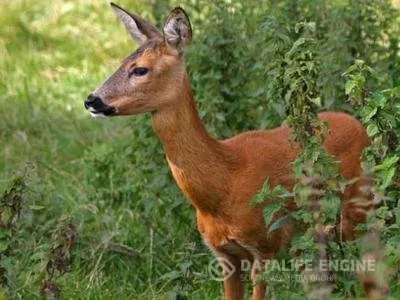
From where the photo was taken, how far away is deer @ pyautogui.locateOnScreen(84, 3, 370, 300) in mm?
6547

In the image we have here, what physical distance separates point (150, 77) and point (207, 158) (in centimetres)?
42

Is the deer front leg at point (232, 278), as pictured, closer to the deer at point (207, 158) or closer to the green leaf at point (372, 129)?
the deer at point (207, 158)

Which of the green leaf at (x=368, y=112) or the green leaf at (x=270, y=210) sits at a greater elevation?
the green leaf at (x=368, y=112)

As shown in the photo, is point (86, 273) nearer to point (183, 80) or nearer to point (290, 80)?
point (183, 80)

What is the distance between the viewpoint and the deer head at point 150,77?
655 cm

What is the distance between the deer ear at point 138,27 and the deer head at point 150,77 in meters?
0.04

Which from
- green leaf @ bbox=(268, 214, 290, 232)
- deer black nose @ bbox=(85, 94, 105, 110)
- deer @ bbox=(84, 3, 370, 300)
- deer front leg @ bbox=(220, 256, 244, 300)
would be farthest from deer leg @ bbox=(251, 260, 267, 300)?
deer black nose @ bbox=(85, 94, 105, 110)

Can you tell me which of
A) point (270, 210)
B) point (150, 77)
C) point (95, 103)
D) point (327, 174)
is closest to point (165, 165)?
point (150, 77)

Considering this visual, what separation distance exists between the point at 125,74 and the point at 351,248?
4.38 ft

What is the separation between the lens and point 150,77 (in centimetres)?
662

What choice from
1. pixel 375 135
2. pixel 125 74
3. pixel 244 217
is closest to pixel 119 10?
pixel 125 74

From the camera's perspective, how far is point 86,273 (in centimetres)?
738

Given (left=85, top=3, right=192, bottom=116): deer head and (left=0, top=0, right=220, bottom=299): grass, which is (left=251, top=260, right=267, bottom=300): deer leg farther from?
(left=85, top=3, right=192, bottom=116): deer head

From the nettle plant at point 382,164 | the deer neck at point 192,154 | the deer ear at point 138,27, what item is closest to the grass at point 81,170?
the deer neck at point 192,154
